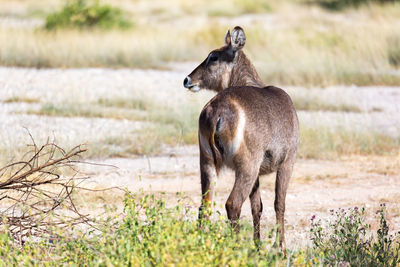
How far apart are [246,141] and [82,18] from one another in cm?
1893

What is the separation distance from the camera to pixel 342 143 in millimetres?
11398

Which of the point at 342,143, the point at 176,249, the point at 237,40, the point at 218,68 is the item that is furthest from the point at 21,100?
the point at 176,249

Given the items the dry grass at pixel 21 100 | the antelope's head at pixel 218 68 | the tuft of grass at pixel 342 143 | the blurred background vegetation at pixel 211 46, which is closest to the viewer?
the antelope's head at pixel 218 68

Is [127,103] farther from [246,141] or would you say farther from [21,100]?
[246,141]

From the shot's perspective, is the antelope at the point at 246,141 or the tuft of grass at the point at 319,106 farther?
the tuft of grass at the point at 319,106

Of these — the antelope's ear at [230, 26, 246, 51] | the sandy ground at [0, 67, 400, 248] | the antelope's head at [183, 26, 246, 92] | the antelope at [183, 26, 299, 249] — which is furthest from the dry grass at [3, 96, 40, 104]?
the antelope at [183, 26, 299, 249]

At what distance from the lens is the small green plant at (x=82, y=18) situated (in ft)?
77.5

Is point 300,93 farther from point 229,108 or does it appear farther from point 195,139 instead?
point 229,108

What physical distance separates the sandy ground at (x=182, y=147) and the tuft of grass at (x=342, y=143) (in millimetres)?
237

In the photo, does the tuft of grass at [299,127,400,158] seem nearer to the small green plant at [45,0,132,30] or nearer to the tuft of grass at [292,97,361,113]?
the tuft of grass at [292,97,361,113]

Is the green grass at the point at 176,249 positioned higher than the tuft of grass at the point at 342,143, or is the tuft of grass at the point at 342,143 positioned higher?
the green grass at the point at 176,249

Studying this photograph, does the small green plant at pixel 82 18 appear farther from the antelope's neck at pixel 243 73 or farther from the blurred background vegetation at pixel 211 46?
the antelope's neck at pixel 243 73

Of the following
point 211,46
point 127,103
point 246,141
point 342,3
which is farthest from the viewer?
point 342,3

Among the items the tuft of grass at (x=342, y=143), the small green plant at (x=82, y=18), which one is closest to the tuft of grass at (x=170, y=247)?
the tuft of grass at (x=342, y=143)
